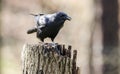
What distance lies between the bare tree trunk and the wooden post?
259 inches

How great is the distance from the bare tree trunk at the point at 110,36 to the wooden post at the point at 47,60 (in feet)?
21.6

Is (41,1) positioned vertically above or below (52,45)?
above

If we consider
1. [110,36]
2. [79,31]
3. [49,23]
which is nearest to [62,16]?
[49,23]

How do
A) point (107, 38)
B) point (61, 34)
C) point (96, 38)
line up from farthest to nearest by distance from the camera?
point (61, 34)
point (96, 38)
point (107, 38)

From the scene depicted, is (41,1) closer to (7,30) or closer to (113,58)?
(7,30)

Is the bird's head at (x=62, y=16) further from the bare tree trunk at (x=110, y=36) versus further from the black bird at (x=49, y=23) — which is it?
the bare tree trunk at (x=110, y=36)

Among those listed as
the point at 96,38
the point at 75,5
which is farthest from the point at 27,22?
the point at 96,38

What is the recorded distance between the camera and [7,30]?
651 inches

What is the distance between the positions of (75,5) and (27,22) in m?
1.64

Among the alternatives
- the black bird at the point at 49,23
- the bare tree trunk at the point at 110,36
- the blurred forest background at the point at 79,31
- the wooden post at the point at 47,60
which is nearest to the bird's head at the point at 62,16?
the black bird at the point at 49,23

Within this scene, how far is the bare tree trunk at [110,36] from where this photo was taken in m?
11.7

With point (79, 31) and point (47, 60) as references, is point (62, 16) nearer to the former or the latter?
point (47, 60)

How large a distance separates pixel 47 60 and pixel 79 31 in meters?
9.67

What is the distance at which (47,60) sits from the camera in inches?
187
